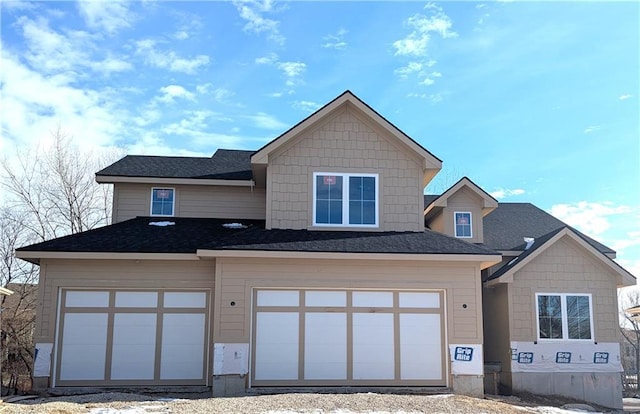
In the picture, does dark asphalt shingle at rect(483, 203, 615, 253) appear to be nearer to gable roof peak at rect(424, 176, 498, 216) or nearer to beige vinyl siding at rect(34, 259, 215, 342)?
gable roof peak at rect(424, 176, 498, 216)

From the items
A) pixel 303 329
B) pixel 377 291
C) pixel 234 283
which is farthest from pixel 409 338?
pixel 234 283

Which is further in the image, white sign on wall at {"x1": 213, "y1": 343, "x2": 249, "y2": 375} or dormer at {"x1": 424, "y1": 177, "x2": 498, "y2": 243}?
dormer at {"x1": 424, "y1": 177, "x2": 498, "y2": 243}

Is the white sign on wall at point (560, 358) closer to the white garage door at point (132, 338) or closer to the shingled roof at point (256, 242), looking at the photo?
the shingled roof at point (256, 242)

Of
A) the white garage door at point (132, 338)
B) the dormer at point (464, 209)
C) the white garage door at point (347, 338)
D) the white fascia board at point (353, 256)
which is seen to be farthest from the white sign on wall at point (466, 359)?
the dormer at point (464, 209)

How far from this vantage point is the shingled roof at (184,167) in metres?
19.5

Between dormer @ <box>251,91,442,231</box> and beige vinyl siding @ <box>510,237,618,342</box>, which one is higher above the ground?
dormer @ <box>251,91,442,231</box>

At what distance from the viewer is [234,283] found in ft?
48.6

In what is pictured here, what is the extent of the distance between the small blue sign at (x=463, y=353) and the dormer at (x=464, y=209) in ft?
23.7

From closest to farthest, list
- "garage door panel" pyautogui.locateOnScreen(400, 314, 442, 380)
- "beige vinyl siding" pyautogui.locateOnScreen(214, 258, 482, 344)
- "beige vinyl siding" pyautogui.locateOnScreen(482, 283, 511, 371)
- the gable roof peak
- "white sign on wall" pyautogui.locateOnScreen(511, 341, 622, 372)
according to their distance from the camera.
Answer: "beige vinyl siding" pyautogui.locateOnScreen(214, 258, 482, 344)
"garage door panel" pyautogui.locateOnScreen(400, 314, 442, 380)
"white sign on wall" pyautogui.locateOnScreen(511, 341, 622, 372)
"beige vinyl siding" pyautogui.locateOnScreen(482, 283, 511, 371)
the gable roof peak

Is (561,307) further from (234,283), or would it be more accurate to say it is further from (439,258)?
(234,283)

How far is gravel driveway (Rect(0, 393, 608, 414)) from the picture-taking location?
1130 cm

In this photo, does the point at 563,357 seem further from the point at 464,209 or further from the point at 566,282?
the point at 464,209

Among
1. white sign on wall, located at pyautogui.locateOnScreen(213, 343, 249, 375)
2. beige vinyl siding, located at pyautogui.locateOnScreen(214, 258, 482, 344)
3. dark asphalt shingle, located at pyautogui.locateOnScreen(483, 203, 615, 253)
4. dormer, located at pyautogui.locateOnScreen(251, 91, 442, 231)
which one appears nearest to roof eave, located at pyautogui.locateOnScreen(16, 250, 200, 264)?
beige vinyl siding, located at pyautogui.locateOnScreen(214, 258, 482, 344)

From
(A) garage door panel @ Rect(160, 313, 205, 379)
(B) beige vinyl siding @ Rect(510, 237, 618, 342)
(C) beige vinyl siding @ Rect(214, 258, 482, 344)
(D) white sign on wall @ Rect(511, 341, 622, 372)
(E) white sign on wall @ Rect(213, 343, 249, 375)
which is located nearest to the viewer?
(E) white sign on wall @ Rect(213, 343, 249, 375)
